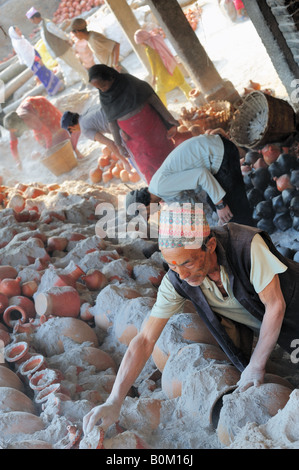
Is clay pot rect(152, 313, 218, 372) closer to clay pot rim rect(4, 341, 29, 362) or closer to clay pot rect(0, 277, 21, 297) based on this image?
clay pot rim rect(4, 341, 29, 362)

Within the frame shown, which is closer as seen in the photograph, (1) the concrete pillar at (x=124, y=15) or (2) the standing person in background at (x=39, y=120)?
(1) the concrete pillar at (x=124, y=15)

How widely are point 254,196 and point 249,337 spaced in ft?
→ 9.04

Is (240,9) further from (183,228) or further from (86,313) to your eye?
(183,228)

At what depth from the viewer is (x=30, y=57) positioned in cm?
1084

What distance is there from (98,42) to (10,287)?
629 cm

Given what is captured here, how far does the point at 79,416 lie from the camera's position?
236cm

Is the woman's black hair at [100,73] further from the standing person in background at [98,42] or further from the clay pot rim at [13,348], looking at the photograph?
the standing person in background at [98,42]

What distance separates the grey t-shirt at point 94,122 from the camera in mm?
5590

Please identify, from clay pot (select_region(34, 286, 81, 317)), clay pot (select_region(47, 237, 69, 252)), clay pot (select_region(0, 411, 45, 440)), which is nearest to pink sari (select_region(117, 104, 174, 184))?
clay pot (select_region(47, 237, 69, 252))

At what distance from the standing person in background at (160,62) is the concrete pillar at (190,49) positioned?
3.05 ft

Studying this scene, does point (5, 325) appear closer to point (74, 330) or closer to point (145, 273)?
point (74, 330)

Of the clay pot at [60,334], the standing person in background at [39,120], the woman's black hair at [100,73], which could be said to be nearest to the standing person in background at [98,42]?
the standing person in background at [39,120]

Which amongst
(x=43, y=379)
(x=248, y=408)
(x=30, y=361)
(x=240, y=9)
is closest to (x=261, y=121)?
(x=30, y=361)

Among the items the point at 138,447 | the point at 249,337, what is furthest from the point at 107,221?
the point at 138,447
